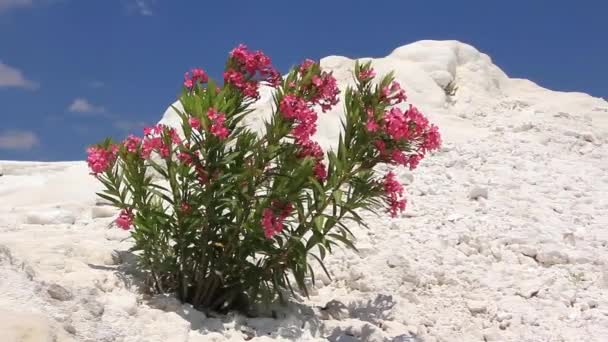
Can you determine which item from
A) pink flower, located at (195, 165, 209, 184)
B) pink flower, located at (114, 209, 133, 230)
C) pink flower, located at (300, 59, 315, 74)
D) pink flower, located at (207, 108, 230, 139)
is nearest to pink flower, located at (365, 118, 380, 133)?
pink flower, located at (300, 59, 315, 74)

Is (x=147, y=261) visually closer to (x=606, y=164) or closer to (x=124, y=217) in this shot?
(x=124, y=217)

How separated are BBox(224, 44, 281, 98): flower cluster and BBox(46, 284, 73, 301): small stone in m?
1.98

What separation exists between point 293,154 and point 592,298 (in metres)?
3.27

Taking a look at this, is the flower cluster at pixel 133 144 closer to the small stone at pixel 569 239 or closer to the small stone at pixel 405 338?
the small stone at pixel 405 338

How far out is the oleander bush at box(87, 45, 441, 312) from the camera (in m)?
5.44

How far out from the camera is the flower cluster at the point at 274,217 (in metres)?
5.31

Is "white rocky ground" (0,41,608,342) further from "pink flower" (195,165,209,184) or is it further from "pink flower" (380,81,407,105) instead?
"pink flower" (380,81,407,105)

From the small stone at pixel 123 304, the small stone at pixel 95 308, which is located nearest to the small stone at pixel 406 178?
the small stone at pixel 123 304

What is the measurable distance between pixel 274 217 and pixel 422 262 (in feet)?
7.86

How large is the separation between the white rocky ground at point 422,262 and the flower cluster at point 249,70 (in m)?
1.76

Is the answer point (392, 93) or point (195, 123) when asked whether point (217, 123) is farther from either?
point (392, 93)

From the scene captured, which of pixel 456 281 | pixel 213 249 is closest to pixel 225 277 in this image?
pixel 213 249

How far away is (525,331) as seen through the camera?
6.32 meters

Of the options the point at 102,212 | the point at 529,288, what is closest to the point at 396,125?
the point at 529,288
